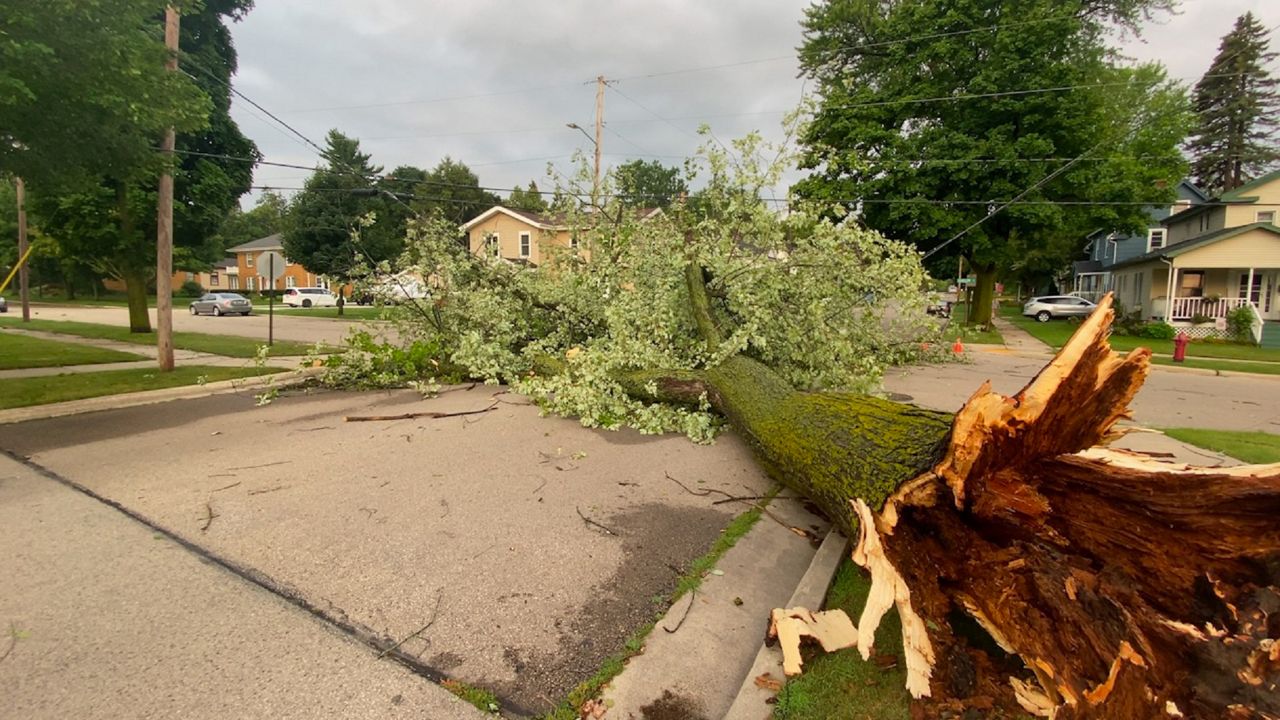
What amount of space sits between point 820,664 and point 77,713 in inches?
108

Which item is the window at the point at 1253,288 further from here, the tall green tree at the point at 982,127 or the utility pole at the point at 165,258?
the utility pole at the point at 165,258

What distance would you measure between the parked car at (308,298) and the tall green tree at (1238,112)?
68.7 meters

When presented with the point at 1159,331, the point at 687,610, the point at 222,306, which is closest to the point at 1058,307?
the point at 1159,331

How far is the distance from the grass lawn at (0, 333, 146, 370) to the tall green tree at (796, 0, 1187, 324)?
1784 cm

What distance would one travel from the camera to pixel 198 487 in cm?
450

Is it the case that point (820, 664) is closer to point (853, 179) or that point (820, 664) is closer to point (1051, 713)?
point (1051, 713)

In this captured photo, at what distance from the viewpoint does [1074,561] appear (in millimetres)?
2248

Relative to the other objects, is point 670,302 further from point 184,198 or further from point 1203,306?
point 1203,306

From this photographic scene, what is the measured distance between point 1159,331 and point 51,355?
3160 centimetres

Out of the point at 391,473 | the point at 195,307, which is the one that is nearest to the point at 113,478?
the point at 391,473

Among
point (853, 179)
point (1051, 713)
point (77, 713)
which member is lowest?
point (77, 713)

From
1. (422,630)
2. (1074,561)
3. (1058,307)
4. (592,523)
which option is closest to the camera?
(1074,561)

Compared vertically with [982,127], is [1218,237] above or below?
below

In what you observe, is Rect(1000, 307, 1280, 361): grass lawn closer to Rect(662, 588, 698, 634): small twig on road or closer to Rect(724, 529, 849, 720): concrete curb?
Rect(724, 529, 849, 720): concrete curb
